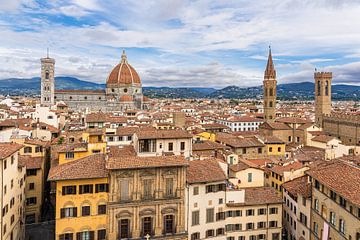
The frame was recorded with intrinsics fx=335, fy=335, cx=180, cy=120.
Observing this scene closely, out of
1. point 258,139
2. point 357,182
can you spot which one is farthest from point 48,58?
point 357,182

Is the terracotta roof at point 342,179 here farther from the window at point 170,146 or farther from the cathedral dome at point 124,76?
the cathedral dome at point 124,76

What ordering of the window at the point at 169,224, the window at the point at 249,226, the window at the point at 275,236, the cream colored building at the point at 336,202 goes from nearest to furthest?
the cream colored building at the point at 336,202, the window at the point at 169,224, the window at the point at 249,226, the window at the point at 275,236

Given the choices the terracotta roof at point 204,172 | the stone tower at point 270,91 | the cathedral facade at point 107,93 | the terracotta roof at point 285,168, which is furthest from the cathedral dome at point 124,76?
the terracotta roof at point 204,172

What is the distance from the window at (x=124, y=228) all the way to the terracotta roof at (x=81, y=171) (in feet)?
15.0

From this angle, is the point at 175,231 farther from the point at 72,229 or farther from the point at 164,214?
the point at 72,229

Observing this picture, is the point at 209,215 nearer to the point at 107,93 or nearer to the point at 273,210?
the point at 273,210

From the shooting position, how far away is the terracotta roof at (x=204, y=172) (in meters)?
32.3

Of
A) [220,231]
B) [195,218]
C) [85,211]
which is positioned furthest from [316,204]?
[85,211]

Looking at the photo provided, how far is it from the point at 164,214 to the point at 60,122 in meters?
51.6

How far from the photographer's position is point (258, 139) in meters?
60.2

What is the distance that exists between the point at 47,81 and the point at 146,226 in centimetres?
14620

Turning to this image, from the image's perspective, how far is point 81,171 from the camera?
29656mm

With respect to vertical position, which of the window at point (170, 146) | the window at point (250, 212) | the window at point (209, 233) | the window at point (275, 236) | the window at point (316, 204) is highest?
the window at point (170, 146)

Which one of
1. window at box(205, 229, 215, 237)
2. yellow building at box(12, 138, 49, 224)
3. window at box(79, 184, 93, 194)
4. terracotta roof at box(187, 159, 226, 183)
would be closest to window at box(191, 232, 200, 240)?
window at box(205, 229, 215, 237)
